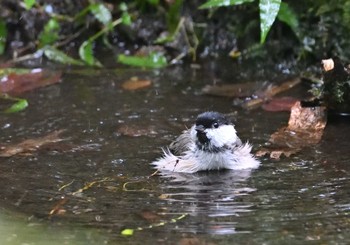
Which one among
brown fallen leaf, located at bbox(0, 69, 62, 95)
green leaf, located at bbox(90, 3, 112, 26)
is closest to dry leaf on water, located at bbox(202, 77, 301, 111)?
brown fallen leaf, located at bbox(0, 69, 62, 95)

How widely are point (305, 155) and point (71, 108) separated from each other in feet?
7.05

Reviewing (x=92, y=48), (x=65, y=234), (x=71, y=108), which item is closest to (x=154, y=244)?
(x=65, y=234)

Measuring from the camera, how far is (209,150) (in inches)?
193

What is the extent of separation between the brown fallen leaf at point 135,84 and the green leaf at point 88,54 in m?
0.54

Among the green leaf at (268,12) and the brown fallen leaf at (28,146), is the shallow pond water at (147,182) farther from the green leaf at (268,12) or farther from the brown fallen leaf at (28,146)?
the green leaf at (268,12)

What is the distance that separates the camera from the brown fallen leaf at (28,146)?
4.95 m

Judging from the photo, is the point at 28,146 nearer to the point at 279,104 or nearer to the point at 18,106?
the point at 18,106

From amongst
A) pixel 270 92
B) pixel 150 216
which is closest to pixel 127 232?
pixel 150 216

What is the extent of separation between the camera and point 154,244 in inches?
131

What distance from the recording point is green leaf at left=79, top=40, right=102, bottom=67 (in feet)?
23.4

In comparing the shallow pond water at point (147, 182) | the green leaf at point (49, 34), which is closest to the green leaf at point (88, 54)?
the green leaf at point (49, 34)

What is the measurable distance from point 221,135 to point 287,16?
232 cm

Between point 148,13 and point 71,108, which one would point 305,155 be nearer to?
point 71,108

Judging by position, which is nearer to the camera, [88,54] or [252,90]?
[252,90]
